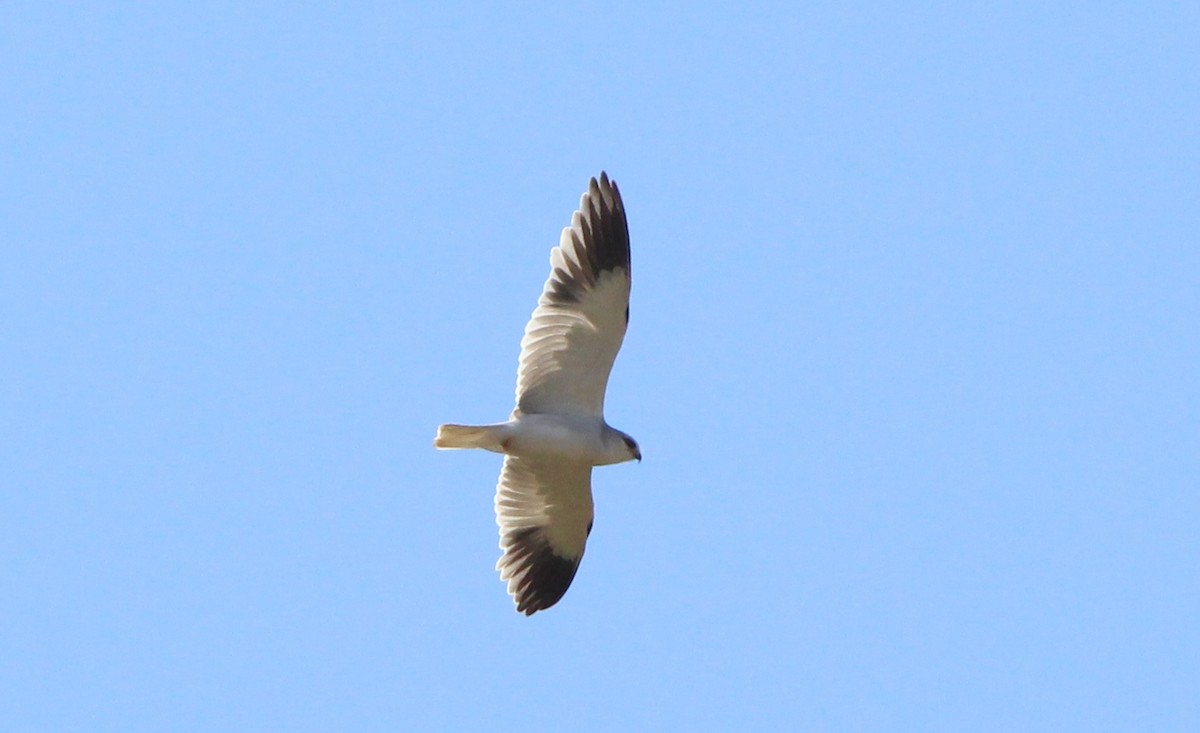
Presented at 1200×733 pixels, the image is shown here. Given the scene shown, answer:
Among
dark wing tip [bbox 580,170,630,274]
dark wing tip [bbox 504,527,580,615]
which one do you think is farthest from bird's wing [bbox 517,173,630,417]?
dark wing tip [bbox 504,527,580,615]

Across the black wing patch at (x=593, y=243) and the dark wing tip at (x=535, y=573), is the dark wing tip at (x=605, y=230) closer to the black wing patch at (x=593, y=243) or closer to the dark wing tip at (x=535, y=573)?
the black wing patch at (x=593, y=243)

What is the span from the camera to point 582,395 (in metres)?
13.3

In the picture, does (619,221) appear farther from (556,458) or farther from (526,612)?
(526,612)

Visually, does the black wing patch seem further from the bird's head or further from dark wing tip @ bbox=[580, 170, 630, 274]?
the bird's head

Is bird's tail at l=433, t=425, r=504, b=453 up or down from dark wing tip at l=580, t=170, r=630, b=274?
down

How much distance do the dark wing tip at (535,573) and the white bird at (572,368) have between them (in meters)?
0.50

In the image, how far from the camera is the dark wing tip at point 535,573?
1425 cm

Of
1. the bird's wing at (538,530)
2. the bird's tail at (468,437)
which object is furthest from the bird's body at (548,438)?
the bird's wing at (538,530)

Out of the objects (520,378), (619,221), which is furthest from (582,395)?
(619,221)

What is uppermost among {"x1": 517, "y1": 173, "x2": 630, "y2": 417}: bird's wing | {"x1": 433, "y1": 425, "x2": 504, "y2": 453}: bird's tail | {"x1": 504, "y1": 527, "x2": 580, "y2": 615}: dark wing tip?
{"x1": 517, "y1": 173, "x2": 630, "y2": 417}: bird's wing

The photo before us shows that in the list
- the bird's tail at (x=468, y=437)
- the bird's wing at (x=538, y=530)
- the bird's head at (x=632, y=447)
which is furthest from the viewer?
the bird's wing at (x=538, y=530)

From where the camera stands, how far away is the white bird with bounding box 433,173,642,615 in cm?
1293

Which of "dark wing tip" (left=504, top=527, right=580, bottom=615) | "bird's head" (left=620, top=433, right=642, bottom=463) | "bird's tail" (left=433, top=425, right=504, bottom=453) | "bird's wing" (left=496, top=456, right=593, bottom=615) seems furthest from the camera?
"dark wing tip" (left=504, top=527, right=580, bottom=615)

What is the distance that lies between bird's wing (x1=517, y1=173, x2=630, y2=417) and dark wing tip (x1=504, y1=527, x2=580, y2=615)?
4.98 ft
